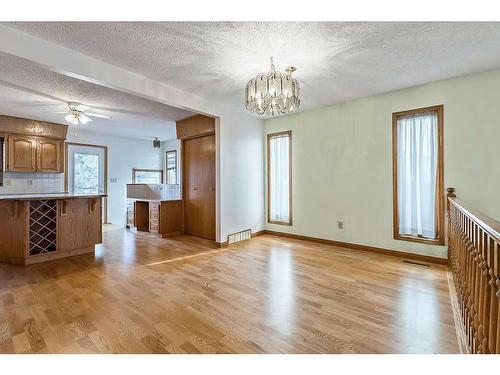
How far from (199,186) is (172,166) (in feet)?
11.1

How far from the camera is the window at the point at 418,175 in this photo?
329cm

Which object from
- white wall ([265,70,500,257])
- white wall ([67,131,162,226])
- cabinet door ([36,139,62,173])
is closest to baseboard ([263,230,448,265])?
white wall ([265,70,500,257])

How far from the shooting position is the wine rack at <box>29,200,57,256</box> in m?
3.35

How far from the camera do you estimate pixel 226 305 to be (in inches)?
86.2

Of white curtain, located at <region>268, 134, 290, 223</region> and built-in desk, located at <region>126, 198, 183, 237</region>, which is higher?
white curtain, located at <region>268, 134, 290, 223</region>

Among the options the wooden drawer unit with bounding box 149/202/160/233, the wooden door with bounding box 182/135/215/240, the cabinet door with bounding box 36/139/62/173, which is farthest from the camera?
the cabinet door with bounding box 36/139/62/173

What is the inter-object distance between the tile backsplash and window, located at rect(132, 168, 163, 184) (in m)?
1.78

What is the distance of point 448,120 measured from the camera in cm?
320

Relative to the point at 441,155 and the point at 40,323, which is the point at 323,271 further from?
the point at 40,323

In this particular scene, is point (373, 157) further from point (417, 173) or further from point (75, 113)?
point (75, 113)

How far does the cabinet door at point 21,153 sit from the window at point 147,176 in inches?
93.5

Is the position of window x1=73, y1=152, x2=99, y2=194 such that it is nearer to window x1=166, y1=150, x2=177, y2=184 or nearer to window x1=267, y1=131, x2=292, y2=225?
window x1=166, y1=150, x2=177, y2=184

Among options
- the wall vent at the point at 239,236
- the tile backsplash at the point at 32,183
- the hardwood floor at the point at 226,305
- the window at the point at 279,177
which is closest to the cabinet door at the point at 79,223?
the hardwood floor at the point at 226,305
